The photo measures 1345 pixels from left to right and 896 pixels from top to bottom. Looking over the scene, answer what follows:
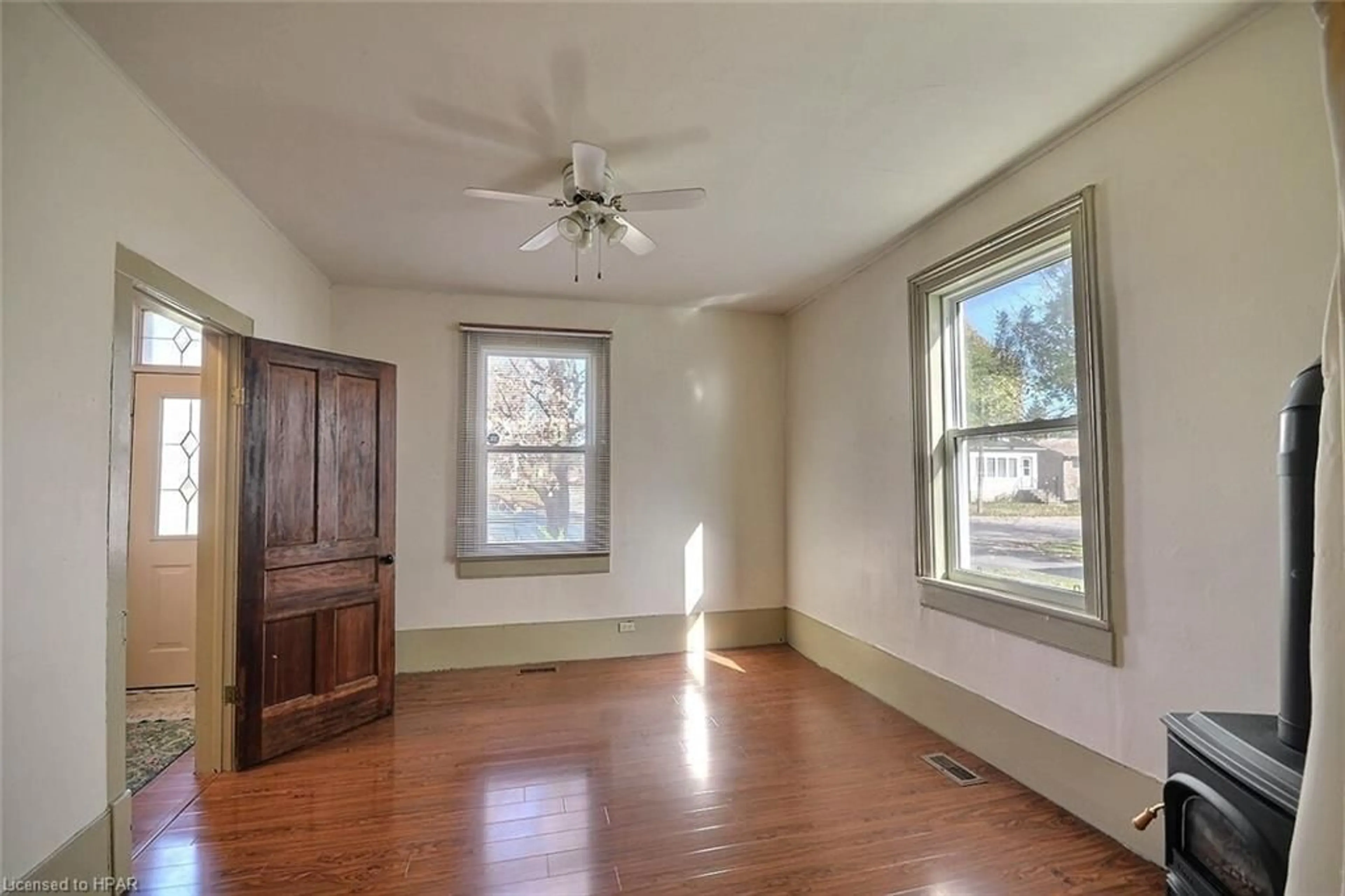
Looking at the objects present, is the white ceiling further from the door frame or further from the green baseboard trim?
the green baseboard trim

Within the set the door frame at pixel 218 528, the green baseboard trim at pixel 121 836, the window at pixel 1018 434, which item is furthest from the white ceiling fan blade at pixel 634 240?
the green baseboard trim at pixel 121 836

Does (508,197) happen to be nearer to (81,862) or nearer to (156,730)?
(81,862)

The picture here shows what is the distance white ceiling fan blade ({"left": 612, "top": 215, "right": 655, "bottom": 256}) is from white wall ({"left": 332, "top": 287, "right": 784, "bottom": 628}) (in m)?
1.72

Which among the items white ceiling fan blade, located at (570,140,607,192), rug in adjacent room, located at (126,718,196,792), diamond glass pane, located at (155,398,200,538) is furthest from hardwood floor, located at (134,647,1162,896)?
white ceiling fan blade, located at (570,140,607,192)

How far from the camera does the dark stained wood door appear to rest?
2889 mm

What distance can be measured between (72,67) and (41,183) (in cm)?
42

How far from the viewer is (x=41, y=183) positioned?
1.69 meters

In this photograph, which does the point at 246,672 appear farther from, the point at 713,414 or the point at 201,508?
the point at 713,414

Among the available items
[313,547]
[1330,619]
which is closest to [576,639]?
[313,547]

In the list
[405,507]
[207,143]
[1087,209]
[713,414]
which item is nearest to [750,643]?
[713,414]

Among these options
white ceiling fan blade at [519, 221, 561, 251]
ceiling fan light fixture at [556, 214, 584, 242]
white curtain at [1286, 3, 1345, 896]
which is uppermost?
white ceiling fan blade at [519, 221, 561, 251]

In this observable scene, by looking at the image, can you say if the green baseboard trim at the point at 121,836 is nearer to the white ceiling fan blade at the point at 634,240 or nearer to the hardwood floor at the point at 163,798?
the hardwood floor at the point at 163,798

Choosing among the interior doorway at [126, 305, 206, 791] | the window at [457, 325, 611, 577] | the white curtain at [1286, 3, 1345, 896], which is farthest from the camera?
the window at [457, 325, 611, 577]

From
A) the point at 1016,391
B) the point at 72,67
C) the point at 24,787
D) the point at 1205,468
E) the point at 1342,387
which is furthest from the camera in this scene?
the point at 1016,391
